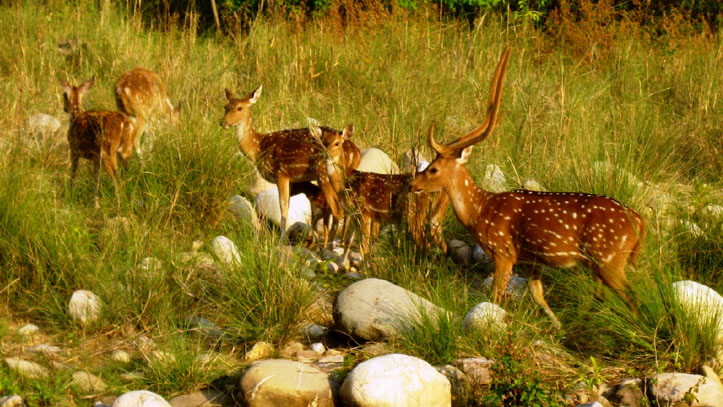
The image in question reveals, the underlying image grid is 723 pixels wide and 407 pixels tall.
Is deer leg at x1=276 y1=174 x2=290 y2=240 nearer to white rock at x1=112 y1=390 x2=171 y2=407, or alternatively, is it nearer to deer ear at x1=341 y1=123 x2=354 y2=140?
deer ear at x1=341 y1=123 x2=354 y2=140

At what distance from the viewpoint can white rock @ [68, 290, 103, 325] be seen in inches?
260

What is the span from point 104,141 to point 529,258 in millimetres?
4565

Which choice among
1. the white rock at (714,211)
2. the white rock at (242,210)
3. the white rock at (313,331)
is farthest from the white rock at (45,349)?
the white rock at (714,211)

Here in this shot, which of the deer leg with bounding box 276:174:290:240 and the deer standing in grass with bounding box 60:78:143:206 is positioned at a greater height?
the deer standing in grass with bounding box 60:78:143:206

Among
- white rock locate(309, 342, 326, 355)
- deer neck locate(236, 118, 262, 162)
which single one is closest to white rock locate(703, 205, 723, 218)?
white rock locate(309, 342, 326, 355)

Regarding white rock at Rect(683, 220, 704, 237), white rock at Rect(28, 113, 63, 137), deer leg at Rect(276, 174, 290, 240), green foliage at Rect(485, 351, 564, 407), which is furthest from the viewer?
white rock at Rect(28, 113, 63, 137)

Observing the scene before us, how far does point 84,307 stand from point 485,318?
2.67 m

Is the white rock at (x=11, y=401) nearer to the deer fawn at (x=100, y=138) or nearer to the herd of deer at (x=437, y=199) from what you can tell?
the herd of deer at (x=437, y=199)

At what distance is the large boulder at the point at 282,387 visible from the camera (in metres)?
5.48

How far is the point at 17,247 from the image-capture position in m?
7.11

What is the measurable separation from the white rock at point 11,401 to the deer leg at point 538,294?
10.7 feet

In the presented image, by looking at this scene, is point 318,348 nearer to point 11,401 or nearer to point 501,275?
point 501,275

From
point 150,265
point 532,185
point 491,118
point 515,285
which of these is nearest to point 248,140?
point 532,185

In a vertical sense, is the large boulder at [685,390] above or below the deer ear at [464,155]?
below
